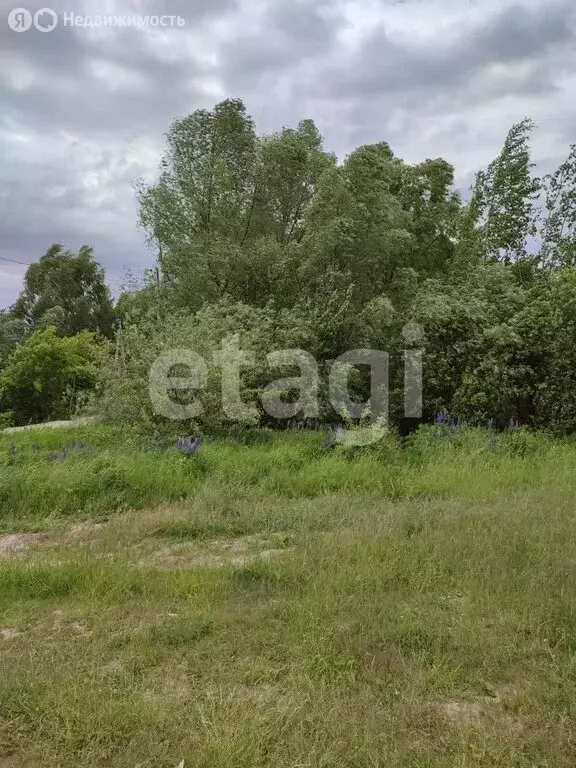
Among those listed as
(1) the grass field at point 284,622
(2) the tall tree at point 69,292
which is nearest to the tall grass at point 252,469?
(1) the grass field at point 284,622

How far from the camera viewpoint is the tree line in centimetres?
943

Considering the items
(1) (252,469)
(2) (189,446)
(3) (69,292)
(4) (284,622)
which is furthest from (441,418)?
(3) (69,292)

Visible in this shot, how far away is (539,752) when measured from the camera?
230 centimetres

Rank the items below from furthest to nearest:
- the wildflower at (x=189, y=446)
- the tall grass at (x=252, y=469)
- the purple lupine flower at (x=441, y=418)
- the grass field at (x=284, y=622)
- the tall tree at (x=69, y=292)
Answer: the tall tree at (x=69, y=292), the purple lupine flower at (x=441, y=418), the wildflower at (x=189, y=446), the tall grass at (x=252, y=469), the grass field at (x=284, y=622)

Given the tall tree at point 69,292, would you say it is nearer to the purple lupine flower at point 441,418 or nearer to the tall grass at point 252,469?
the tall grass at point 252,469

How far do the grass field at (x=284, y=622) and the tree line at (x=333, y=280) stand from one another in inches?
130

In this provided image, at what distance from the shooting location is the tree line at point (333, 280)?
9430 millimetres

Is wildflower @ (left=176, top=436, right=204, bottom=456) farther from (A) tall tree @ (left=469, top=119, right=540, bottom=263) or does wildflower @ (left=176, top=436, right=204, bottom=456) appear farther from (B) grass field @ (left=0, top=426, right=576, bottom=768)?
(A) tall tree @ (left=469, top=119, right=540, bottom=263)

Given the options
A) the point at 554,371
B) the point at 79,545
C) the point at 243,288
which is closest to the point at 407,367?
the point at 554,371

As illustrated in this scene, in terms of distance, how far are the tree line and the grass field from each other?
331 centimetres

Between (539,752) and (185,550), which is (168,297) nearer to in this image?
(185,550)

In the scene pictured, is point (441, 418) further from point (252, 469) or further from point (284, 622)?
point (284, 622)

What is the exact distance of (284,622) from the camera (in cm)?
329

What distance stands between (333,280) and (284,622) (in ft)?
29.6
